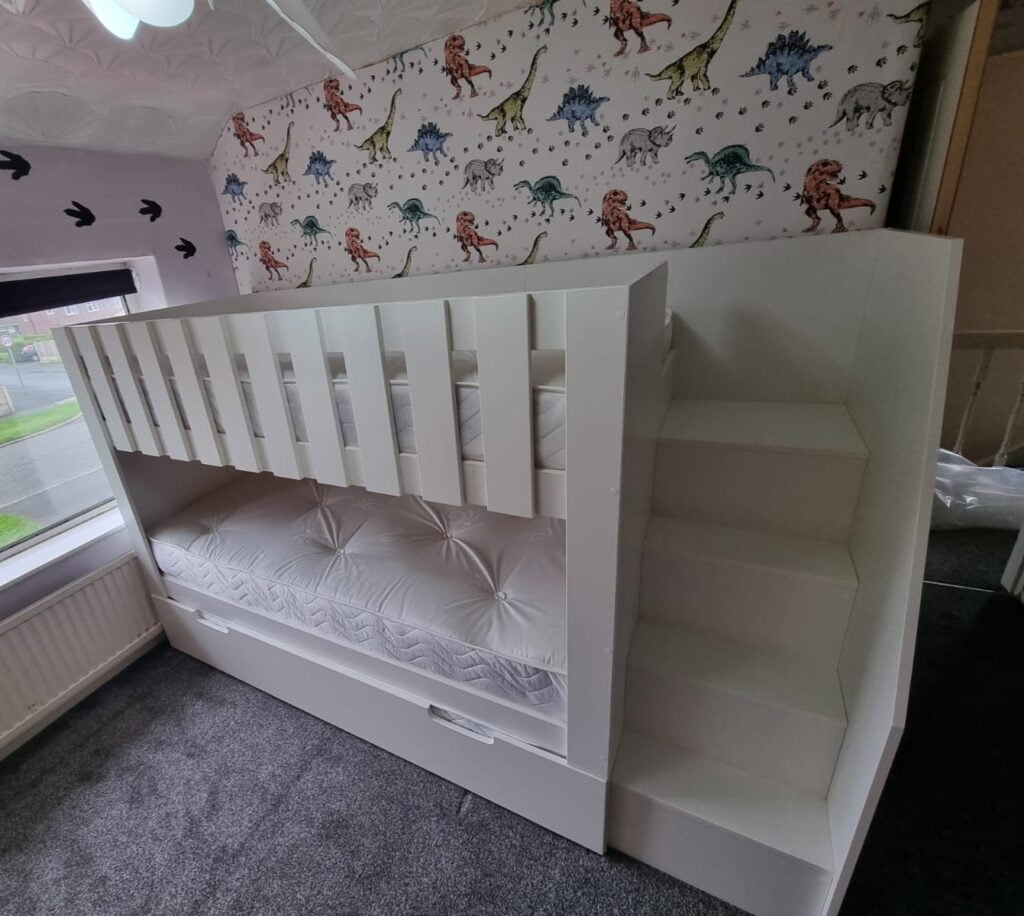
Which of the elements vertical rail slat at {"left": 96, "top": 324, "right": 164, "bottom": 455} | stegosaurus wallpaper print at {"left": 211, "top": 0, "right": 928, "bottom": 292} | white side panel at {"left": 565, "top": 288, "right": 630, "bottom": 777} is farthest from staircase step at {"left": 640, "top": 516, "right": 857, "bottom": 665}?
vertical rail slat at {"left": 96, "top": 324, "right": 164, "bottom": 455}

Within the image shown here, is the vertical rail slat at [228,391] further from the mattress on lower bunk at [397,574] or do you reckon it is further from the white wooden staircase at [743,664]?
the white wooden staircase at [743,664]

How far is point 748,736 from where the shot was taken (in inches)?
45.2

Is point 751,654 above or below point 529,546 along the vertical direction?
below

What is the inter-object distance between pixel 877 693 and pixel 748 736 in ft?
1.23

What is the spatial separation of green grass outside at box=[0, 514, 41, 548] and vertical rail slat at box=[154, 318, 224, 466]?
37.4 inches

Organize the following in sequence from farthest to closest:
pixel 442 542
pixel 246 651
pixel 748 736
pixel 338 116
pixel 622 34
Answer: pixel 338 116
pixel 246 651
pixel 442 542
pixel 622 34
pixel 748 736

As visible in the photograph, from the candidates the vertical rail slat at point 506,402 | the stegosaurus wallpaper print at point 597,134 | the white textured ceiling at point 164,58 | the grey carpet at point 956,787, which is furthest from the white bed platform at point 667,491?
the white textured ceiling at point 164,58

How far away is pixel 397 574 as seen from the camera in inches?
54.8

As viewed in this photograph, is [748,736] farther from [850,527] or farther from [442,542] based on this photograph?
[442,542]

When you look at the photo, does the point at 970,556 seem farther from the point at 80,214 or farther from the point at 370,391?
the point at 80,214

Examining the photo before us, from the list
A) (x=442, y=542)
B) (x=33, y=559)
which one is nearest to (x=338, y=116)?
(x=442, y=542)

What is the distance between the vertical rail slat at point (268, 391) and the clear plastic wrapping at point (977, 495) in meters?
2.22

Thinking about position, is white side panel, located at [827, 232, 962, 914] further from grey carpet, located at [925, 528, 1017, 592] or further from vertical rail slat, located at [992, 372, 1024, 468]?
grey carpet, located at [925, 528, 1017, 592]

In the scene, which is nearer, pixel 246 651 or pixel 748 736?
pixel 748 736
